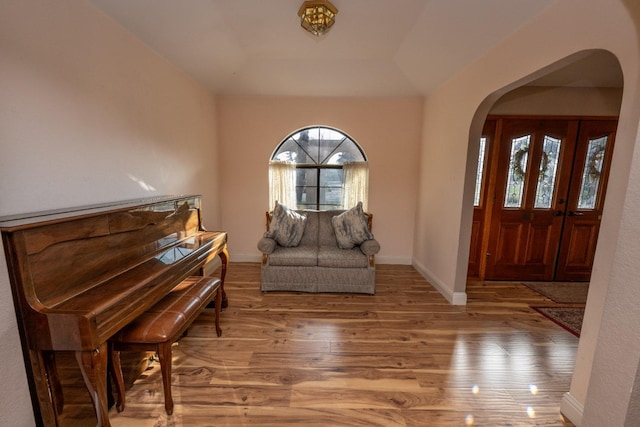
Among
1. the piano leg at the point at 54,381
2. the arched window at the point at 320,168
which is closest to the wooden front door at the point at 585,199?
the arched window at the point at 320,168

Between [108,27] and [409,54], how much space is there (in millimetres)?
2657

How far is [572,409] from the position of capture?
4.84ft

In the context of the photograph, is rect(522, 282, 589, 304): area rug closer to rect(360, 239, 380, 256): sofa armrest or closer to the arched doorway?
the arched doorway

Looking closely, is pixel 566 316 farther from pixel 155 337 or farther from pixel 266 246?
pixel 155 337

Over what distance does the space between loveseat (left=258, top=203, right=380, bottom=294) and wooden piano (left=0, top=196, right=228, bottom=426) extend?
150cm

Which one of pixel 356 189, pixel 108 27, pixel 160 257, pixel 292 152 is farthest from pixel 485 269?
pixel 108 27

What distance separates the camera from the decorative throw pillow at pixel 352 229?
3.15 metres

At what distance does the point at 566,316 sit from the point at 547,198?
1469 mm

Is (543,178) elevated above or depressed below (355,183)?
above

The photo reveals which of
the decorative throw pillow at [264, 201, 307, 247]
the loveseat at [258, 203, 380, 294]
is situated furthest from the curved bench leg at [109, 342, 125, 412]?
the decorative throw pillow at [264, 201, 307, 247]

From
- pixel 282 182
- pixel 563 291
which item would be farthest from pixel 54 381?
pixel 563 291

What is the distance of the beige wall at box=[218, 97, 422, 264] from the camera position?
376cm

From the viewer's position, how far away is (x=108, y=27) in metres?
1.80

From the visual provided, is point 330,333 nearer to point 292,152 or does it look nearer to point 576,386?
point 576,386
